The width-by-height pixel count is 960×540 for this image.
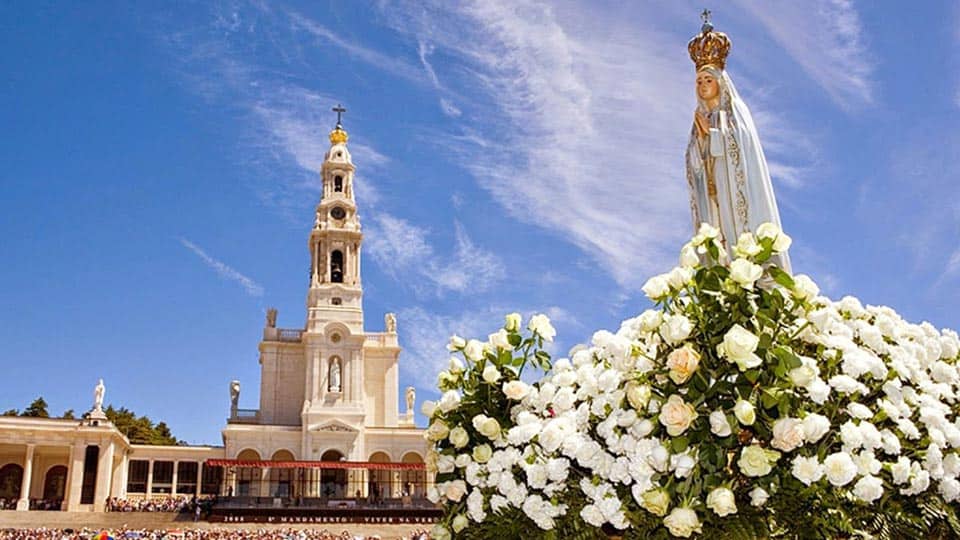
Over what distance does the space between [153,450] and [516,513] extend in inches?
2265

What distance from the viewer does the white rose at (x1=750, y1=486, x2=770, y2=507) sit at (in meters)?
5.17

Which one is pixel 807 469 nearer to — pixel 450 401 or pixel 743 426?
pixel 743 426

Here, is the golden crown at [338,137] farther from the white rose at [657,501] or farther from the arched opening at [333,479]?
the white rose at [657,501]

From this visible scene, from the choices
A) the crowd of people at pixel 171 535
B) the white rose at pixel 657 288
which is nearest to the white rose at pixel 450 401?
the white rose at pixel 657 288

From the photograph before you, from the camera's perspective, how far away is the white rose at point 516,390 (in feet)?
22.0

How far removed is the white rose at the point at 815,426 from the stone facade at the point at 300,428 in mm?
50660

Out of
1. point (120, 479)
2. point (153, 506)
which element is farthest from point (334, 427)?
point (120, 479)

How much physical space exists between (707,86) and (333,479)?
48446 millimetres

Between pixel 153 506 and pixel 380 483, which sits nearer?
pixel 153 506

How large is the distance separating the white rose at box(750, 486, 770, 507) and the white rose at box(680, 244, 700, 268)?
51.9 inches

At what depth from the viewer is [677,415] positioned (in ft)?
16.7

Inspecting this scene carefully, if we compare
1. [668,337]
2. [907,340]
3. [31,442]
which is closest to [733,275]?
[668,337]

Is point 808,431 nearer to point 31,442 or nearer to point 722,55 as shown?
point 722,55

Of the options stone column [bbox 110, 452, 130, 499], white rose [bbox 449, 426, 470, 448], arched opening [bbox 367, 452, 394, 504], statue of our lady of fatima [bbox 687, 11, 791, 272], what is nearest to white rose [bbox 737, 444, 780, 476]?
white rose [bbox 449, 426, 470, 448]
